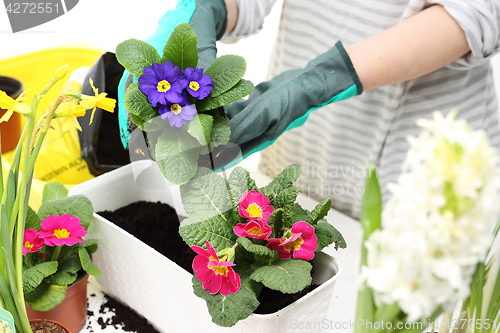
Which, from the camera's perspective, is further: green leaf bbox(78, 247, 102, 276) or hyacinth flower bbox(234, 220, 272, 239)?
green leaf bbox(78, 247, 102, 276)

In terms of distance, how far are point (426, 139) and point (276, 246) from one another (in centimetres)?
30

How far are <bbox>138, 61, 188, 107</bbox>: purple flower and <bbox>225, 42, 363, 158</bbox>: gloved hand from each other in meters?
0.18

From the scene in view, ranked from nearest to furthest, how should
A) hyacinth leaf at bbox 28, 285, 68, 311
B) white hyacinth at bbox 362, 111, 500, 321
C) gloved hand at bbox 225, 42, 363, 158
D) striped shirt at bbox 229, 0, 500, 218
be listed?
white hyacinth at bbox 362, 111, 500, 321
hyacinth leaf at bbox 28, 285, 68, 311
gloved hand at bbox 225, 42, 363, 158
striped shirt at bbox 229, 0, 500, 218

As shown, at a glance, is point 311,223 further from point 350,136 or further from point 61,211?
point 350,136

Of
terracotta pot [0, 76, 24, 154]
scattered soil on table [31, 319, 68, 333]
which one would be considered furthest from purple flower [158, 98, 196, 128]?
terracotta pot [0, 76, 24, 154]

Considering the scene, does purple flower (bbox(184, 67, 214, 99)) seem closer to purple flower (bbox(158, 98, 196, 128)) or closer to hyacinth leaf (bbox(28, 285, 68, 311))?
purple flower (bbox(158, 98, 196, 128))

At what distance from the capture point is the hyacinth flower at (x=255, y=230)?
1.38 feet

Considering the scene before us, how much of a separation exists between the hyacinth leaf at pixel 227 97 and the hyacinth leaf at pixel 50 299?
1.02 ft

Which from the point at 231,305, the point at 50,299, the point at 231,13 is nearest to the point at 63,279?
the point at 50,299

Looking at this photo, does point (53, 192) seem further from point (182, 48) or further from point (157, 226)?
point (182, 48)

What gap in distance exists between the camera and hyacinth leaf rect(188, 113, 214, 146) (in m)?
0.42

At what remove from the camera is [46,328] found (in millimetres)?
510

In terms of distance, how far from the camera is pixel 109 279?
2.08 ft

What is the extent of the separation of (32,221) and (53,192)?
0.30 feet
